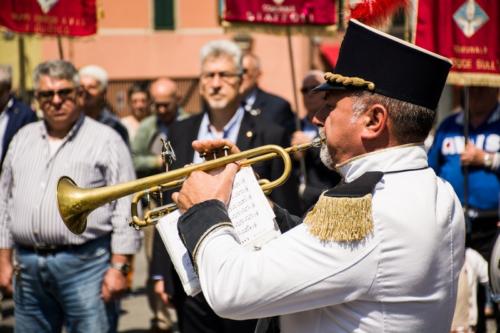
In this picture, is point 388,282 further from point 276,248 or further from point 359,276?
point 276,248

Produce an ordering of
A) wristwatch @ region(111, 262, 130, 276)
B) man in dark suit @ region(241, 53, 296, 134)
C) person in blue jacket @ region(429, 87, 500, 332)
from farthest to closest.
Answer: man in dark suit @ region(241, 53, 296, 134) < person in blue jacket @ region(429, 87, 500, 332) < wristwatch @ region(111, 262, 130, 276)

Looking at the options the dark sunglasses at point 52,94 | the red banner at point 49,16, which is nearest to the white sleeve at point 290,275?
the dark sunglasses at point 52,94

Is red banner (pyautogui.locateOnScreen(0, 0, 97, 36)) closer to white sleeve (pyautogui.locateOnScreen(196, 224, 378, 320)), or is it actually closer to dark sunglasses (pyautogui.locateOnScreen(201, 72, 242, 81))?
dark sunglasses (pyautogui.locateOnScreen(201, 72, 242, 81))

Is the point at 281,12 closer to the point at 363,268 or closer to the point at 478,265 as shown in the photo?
the point at 478,265

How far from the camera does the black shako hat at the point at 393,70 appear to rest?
8.43ft

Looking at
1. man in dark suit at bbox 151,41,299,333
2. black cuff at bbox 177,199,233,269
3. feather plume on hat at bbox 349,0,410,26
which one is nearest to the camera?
black cuff at bbox 177,199,233,269

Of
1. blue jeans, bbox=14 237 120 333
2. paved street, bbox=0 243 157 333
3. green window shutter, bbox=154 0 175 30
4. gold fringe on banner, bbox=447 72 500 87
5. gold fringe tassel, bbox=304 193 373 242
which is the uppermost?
green window shutter, bbox=154 0 175 30

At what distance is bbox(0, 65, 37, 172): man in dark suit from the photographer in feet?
19.5

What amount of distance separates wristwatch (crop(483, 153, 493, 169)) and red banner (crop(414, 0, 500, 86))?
17.6 inches

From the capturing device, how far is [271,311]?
2486 mm

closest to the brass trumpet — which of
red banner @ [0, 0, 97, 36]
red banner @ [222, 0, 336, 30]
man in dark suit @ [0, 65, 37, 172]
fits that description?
man in dark suit @ [0, 65, 37, 172]

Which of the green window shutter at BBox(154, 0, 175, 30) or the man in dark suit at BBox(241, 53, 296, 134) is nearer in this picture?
the man in dark suit at BBox(241, 53, 296, 134)

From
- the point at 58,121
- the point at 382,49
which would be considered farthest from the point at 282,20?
the point at 382,49

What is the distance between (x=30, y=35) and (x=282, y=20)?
1.90 m
